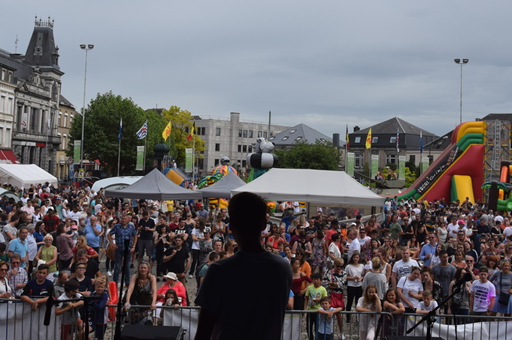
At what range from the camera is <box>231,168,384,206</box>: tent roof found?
16.3 metres

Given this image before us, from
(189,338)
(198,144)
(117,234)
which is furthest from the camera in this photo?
(198,144)

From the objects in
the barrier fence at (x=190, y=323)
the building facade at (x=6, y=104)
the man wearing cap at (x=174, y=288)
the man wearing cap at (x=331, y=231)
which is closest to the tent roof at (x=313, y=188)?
the man wearing cap at (x=331, y=231)

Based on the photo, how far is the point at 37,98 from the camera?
65.3 metres

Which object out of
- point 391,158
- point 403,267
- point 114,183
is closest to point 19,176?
point 114,183

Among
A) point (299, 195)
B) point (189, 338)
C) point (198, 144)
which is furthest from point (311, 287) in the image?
point (198, 144)

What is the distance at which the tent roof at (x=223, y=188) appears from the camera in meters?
21.2

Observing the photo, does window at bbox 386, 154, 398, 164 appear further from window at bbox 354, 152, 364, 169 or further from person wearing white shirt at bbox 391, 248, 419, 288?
person wearing white shirt at bbox 391, 248, 419, 288

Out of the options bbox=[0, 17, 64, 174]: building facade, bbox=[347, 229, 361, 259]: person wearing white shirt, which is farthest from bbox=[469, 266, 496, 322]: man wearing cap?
bbox=[0, 17, 64, 174]: building facade

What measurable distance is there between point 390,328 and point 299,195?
923cm

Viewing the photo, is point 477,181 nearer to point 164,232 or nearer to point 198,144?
point 164,232

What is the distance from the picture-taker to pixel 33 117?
214 feet

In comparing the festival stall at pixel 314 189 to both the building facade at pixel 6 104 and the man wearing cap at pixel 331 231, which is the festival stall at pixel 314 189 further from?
the building facade at pixel 6 104

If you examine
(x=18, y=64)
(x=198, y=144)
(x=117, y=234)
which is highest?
(x=18, y=64)

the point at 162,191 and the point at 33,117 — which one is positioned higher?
the point at 33,117
